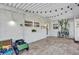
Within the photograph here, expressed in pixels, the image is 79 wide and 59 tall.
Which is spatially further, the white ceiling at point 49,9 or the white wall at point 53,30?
the white wall at point 53,30

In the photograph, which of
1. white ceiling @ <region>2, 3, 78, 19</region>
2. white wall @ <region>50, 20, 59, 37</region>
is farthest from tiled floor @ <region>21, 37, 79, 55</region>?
white ceiling @ <region>2, 3, 78, 19</region>

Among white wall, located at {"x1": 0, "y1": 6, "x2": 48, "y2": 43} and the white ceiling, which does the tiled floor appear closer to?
white wall, located at {"x1": 0, "y1": 6, "x2": 48, "y2": 43}

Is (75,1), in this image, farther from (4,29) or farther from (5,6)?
(4,29)

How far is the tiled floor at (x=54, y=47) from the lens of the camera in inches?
62.2

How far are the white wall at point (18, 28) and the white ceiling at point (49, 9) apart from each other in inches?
4.1

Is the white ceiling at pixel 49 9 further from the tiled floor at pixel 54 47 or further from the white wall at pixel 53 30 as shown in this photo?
the tiled floor at pixel 54 47

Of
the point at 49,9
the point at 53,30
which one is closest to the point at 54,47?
the point at 53,30

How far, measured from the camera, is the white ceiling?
5.11 ft

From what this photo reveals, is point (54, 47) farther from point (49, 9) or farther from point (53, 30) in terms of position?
point (49, 9)

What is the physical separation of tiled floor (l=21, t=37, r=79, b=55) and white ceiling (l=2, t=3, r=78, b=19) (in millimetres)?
441

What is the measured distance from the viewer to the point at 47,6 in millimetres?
1605

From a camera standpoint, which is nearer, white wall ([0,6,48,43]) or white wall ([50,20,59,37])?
white wall ([0,6,48,43])

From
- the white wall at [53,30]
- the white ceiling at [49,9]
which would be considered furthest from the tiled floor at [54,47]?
the white ceiling at [49,9]

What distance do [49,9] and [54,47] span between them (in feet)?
2.26
